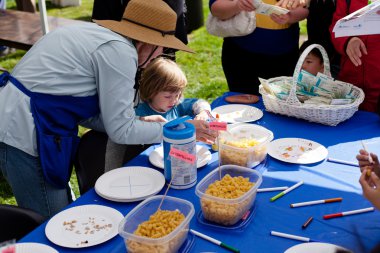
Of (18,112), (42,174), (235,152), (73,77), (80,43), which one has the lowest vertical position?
(42,174)

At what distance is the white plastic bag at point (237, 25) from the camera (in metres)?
2.64

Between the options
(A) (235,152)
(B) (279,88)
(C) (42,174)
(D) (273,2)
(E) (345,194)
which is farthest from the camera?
(D) (273,2)

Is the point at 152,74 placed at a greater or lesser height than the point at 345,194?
greater

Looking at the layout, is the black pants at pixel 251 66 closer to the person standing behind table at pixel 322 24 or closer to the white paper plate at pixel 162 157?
the person standing behind table at pixel 322 24

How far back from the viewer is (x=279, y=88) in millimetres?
2395

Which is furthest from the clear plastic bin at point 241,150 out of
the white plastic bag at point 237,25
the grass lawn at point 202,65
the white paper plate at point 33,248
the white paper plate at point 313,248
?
the grass lawn at point 202,65

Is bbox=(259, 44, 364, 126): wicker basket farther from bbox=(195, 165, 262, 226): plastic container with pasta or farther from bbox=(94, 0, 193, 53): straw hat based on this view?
bbox=(195, 165, 262, 226): plastic container with pasta

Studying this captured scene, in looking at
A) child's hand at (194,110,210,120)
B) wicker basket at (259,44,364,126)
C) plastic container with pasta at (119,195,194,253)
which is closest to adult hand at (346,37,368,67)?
wicker basket at (259,44,364,126)

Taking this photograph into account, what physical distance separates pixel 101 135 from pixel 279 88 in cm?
92

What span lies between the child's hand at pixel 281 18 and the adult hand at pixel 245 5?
14 centimetres

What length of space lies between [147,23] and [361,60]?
1182 mm

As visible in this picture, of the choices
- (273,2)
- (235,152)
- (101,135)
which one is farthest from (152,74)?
(273,2)

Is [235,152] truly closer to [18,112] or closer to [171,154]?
[171,154]

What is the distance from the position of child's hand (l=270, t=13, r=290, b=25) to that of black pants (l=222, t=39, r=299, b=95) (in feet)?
0.84
